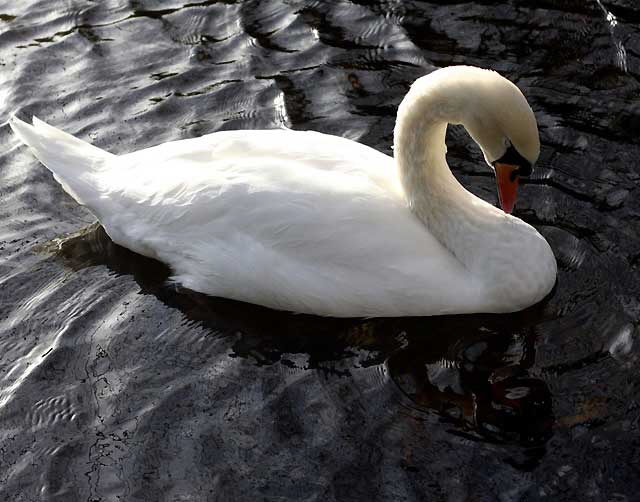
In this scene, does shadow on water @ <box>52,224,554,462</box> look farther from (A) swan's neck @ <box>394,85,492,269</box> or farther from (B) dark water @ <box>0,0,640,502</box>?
(A) swan's neck @ <box>394,85,492,269</box>

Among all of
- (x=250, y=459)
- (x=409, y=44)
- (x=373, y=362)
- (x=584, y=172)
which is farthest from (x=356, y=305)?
(x=409, y=44)

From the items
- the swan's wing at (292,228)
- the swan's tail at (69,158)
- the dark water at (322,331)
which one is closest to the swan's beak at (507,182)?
the swan's wing at (292,228)

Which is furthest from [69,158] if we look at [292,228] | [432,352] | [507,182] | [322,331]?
[507,182]

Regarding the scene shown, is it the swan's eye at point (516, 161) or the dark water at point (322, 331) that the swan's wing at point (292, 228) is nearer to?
the dark water at point (322, 331)

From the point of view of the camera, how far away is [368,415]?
6.20 m

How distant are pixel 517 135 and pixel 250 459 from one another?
2404mm

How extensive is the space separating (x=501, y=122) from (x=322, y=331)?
1690mm

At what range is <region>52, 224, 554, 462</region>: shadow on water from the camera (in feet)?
20.2

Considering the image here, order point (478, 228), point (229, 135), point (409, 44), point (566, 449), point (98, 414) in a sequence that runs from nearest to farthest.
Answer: point (566, 449) < point (98, 414) < point (478, 228) < point (229, 135) < point (409, 44)

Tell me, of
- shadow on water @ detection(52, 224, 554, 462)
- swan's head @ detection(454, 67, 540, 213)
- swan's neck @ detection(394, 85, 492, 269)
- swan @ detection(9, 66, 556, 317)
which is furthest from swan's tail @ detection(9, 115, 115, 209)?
swan's head @ detection(454, 67, 540, 213)

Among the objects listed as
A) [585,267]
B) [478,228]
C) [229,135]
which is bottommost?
[585,267]

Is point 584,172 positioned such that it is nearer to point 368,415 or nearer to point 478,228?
point 478,228

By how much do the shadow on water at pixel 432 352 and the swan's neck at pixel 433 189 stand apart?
0.50 m

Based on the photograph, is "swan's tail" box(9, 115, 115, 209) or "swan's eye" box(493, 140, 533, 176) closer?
"swan's eye" box(493, 140, 533, 176)
